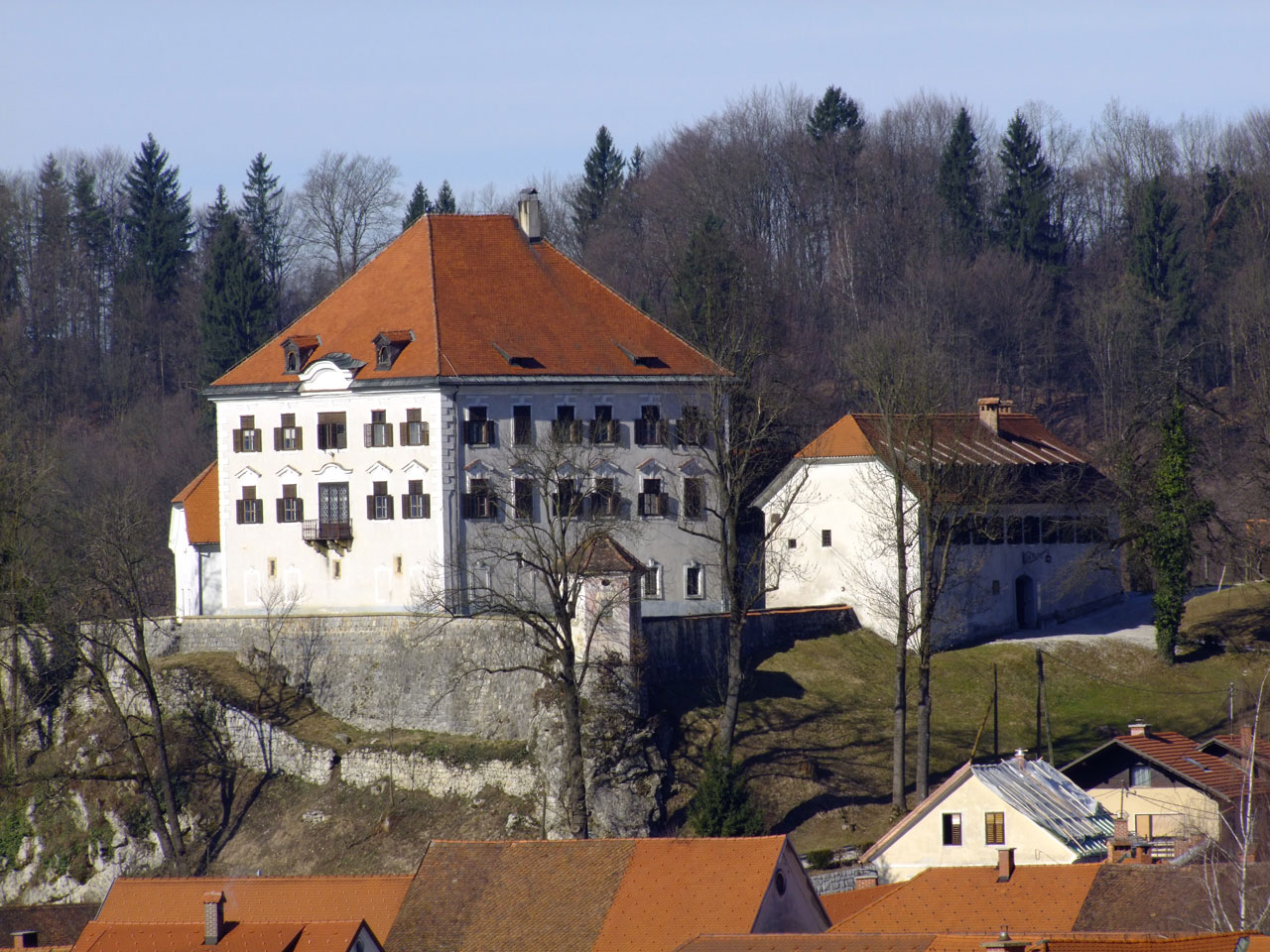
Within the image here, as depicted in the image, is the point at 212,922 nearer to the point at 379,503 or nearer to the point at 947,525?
the point at 379,503

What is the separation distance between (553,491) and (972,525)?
11.6 m

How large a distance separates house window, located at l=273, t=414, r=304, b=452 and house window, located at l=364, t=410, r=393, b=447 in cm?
237

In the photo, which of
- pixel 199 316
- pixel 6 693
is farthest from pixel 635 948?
pixel 199 316

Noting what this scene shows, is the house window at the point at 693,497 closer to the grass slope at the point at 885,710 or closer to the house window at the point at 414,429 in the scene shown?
the grass slope at the point at 885,710

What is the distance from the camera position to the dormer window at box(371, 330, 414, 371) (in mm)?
61375

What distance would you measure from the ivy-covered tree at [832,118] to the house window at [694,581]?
52569 mm

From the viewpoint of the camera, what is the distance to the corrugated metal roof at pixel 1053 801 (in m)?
43.2

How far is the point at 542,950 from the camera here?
39.1 meters

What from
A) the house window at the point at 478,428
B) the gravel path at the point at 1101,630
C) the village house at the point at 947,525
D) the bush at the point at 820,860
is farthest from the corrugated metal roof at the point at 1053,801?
the house window at the point at 478,428

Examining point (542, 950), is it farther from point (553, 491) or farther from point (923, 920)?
point (553, 491)

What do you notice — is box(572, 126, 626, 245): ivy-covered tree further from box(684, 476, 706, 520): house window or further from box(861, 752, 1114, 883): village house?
box(861, 752, 1114, 883): village house

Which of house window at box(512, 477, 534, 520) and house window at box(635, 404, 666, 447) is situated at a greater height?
house window at box(635, 404, 666, 447)

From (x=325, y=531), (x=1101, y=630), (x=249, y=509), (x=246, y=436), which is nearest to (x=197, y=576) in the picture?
(x=249, y=509)

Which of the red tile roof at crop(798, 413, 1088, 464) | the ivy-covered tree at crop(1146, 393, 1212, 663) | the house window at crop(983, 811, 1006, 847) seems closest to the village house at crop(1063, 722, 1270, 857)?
the house window at crop(983, 811, 1006, 847)
